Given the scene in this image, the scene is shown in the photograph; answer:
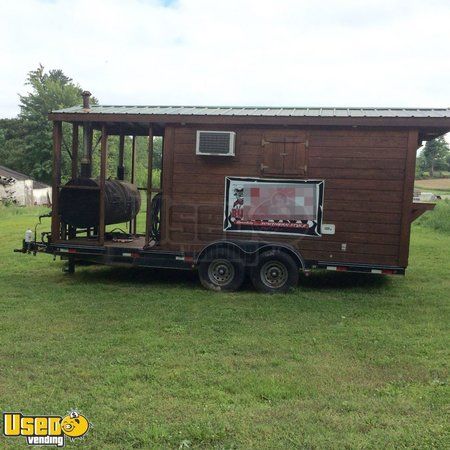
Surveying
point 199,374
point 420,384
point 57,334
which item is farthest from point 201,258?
point 420,384

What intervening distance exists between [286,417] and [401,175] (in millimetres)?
5097

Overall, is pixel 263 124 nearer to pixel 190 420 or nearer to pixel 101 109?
pixel 101 109

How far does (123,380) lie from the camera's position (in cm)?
427

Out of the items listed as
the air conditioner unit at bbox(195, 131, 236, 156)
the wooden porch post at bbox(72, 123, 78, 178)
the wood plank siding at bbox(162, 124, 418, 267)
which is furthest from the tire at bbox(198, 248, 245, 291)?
the wooden porch post at bbox(72, 123, 78, 178)

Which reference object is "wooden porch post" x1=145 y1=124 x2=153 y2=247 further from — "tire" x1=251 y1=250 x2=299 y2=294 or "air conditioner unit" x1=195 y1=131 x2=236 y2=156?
"tire" x1=251 y1=250 x2=299 y2=294

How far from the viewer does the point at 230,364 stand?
4.73 metres

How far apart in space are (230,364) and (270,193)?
3774 millimetres

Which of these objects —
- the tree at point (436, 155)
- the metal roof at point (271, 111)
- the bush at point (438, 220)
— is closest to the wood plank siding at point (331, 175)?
the metal roof at point (271, 111)

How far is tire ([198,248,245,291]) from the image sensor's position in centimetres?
805

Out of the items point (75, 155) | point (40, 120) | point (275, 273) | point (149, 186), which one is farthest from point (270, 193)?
point (40, 120)

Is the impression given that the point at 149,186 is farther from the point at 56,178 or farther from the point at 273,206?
the point at 273,206

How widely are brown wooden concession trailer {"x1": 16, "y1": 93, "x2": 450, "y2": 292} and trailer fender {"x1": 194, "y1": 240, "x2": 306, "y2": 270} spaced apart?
0.06ft

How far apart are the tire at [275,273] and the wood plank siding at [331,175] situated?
288 millimetres

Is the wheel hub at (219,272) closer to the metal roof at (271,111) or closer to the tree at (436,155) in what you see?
the metal roof at (271,111)
